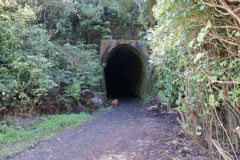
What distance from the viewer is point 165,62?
5707mm

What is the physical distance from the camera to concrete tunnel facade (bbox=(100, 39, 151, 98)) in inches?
491

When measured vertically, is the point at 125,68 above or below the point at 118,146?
above

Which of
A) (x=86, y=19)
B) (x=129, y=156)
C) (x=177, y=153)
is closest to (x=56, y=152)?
(x=129, y=156)

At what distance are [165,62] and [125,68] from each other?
1481 centimetres

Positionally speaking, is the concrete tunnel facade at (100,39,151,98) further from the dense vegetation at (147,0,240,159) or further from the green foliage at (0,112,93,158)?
the dense vegetation at (147,0,240,159)

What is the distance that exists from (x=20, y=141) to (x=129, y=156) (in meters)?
2.61

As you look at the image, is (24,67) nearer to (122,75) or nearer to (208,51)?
(208,51)

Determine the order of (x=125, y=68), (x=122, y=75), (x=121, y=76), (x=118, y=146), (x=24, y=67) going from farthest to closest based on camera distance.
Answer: (x=121, y=76), (x=122, y=75), (x=125, y=68), (x=24, y=67), (x=118, y=146)

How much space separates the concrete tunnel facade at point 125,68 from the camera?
40.9 feet

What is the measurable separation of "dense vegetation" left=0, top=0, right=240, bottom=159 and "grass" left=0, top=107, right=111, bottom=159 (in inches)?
30.8

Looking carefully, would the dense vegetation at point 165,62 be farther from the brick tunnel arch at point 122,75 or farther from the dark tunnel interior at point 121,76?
the dark tunnel interior at point 121,76

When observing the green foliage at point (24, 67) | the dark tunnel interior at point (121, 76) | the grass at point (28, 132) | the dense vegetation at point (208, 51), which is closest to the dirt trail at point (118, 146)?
the grass at point (28, 132)

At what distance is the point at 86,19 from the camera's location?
11.8 metres

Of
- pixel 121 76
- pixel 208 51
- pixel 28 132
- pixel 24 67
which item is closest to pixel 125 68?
pixel 121 76
